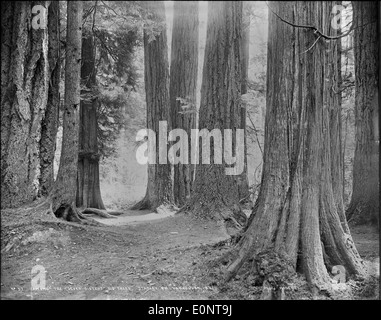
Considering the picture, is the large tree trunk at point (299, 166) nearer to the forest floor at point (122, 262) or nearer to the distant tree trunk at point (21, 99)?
the forest floor at point (122, 262)

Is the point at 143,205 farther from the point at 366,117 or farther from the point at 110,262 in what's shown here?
the point at 366,117

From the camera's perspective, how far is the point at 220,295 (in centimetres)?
227

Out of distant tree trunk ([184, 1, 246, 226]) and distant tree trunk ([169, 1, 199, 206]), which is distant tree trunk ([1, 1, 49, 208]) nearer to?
distant tree trunk ([169, 1, 199, 206])

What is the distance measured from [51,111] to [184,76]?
2.42 metres

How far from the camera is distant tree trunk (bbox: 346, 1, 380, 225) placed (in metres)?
2.43

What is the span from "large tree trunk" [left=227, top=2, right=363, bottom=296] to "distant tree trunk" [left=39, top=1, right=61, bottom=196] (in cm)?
205

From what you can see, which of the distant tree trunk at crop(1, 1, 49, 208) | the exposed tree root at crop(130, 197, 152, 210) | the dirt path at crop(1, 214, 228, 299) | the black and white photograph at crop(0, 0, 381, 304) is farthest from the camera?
the exposed tree root at crop(130, 197, 152, 210)

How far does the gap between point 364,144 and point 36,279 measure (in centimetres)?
273

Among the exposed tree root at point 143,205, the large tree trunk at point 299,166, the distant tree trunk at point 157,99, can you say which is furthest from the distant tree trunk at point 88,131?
the large tree trunk at point 299,166

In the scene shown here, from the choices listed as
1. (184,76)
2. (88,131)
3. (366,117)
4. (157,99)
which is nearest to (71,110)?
(88,131)

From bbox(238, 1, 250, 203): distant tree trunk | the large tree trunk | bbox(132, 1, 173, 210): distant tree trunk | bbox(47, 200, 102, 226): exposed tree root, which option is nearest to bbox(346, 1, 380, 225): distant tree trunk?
the large tree trunk

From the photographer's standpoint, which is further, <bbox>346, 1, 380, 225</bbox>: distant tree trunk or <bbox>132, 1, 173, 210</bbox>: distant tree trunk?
<bbox>132, 1, 173, 210</bbox>: distant tree trunk

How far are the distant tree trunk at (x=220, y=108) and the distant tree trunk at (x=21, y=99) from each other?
5.39 feet
